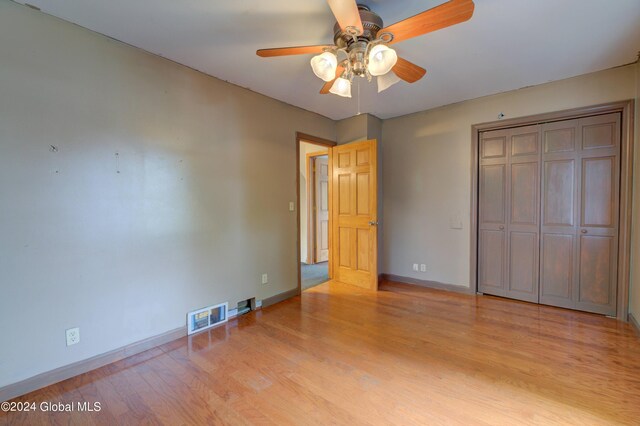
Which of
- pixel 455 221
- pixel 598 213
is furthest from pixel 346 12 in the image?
pixel 598 213

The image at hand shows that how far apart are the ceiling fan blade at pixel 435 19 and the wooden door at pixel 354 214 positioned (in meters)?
2.22

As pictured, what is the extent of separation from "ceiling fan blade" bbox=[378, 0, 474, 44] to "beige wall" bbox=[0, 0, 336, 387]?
1.98 meters

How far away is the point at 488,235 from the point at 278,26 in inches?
136

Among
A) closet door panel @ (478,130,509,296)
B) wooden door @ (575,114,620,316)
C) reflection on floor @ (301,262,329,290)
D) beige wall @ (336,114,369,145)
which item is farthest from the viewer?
reflection on floor @ (301,262,329,290)

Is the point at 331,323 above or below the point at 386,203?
below

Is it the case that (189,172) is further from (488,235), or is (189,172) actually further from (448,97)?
(488,235)

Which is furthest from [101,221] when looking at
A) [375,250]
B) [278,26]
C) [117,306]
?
[375,250]

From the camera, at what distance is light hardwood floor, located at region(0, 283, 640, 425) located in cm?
167

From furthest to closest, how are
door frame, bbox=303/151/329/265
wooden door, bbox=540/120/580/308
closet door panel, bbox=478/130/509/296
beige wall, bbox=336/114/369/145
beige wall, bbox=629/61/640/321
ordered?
door frame, bbox=303/151/329/265 < beige wall, bbox=336/114/369/145 < closet door panel, bbox=478/130/509/296 < wooden door, bbox=540/120/580/308 < beige wall, bbox=629/61/640/321

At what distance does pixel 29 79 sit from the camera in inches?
73.6

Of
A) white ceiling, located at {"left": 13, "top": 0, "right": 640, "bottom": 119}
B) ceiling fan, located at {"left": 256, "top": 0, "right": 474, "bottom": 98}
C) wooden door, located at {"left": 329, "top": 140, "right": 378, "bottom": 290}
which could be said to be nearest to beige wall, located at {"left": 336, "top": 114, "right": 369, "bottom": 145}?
wooden door, located at {"left": 329, "top": 140, "right": 378, "bottom": 290}

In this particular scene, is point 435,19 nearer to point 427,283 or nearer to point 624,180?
point 624,180

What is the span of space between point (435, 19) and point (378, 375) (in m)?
2.30

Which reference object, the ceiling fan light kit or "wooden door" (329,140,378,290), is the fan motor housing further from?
"wooden door" (329,140,378,290)
